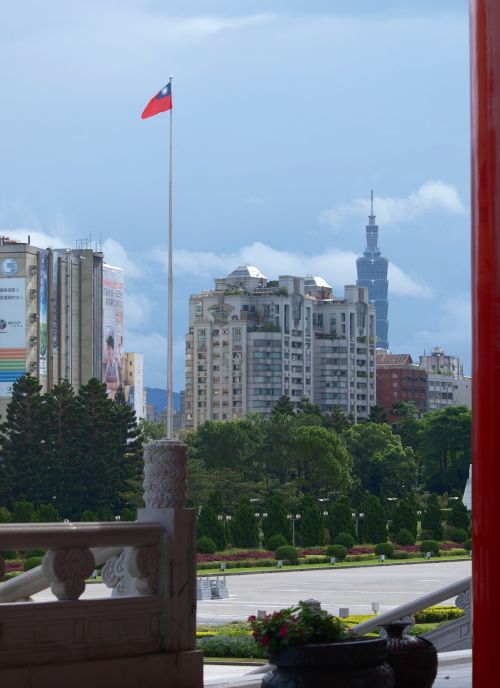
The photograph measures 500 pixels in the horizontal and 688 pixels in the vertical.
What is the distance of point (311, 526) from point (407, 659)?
67.8 metres

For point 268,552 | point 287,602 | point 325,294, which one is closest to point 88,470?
point 268,552

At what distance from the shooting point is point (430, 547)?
235 ft

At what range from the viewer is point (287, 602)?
47344 mm

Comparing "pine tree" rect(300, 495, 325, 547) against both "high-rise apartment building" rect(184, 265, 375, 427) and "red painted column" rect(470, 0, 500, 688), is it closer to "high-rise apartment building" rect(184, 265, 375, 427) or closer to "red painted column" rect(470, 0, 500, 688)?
"red painted column" rect(470, 0, 500, 688)

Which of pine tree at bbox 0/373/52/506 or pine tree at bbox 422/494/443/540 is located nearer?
pine tree at bbox 422/494/443/540

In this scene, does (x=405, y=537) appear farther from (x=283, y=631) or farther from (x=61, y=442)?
(x=283, y=631)

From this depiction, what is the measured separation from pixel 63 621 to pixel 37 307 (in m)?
110

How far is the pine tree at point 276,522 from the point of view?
73.0 m

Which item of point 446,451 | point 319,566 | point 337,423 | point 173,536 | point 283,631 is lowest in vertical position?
point 319,566

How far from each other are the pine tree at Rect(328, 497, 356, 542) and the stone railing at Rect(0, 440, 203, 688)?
6588 centimetres

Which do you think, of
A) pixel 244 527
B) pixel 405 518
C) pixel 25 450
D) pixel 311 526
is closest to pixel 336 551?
pixel 244 527

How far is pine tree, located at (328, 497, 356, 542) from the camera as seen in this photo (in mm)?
74000

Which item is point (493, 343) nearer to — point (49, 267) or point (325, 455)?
point (325, 455)

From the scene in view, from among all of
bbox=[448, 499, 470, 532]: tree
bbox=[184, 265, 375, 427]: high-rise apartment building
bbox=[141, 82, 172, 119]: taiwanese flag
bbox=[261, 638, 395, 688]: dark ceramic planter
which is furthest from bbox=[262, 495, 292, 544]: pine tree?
bbox=[184, 265, 375, 427]: high-rise apartment building
